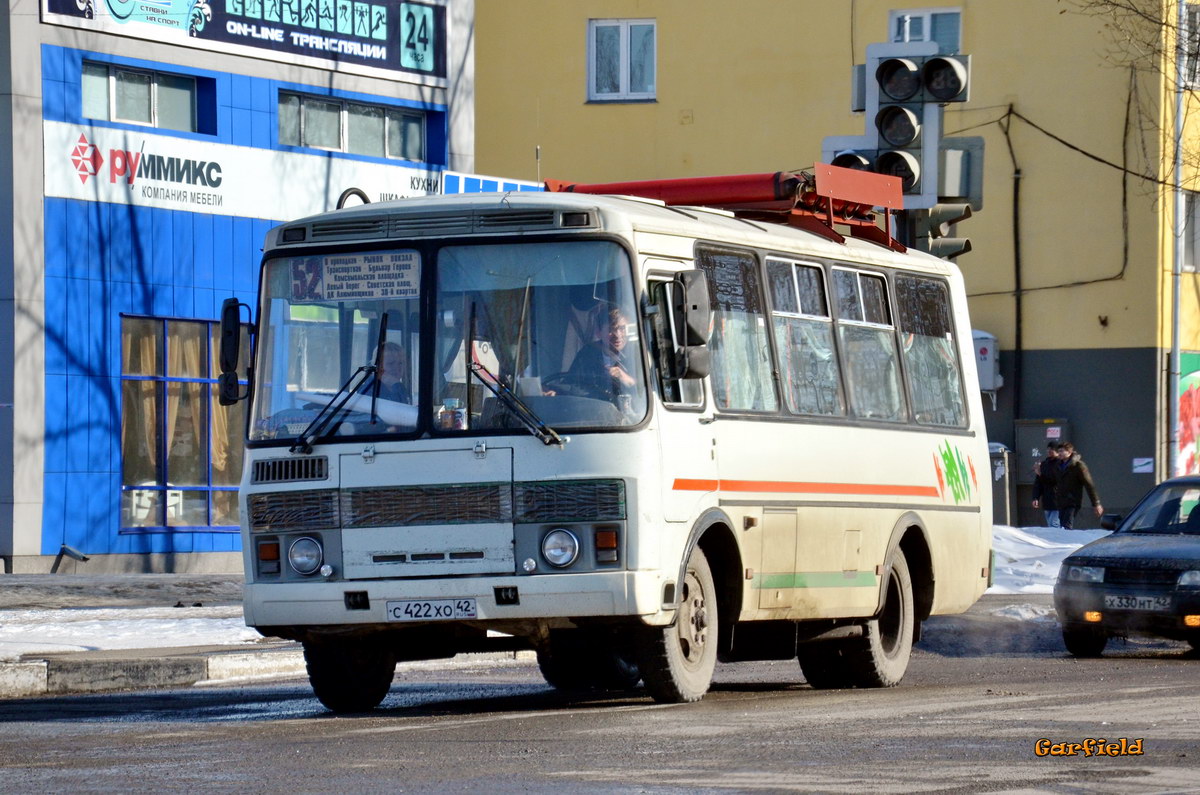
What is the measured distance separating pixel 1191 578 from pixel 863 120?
2167 cm

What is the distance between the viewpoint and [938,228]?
16.8 meters

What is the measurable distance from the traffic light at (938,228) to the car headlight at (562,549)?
6.45 metres

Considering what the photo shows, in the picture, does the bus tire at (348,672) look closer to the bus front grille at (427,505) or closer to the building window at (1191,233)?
the bus front grille at (427,505)

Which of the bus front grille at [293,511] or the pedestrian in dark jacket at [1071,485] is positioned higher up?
the bus front grille at [293,511]

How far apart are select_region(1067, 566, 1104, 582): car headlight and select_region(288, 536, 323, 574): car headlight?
7807 mm

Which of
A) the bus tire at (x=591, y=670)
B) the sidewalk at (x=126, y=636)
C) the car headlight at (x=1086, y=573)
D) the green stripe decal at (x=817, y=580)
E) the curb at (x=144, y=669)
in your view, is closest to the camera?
the green stripe decal at (x=817, y=580)

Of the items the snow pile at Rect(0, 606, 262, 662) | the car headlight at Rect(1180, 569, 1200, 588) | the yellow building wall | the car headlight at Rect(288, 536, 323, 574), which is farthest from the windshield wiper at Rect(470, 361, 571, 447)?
the yellow building wall

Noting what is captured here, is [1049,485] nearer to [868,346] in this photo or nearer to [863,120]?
[863,120]

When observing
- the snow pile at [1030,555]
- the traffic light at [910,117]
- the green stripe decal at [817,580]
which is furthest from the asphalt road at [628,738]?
the snow pile at [1030,555]

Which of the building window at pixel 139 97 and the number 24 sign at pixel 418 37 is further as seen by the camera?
the number 24 sign at pixel 418 37

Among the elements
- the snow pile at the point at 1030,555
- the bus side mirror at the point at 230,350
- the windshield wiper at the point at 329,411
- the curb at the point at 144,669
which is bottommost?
the snow pile at the point at 1030,555

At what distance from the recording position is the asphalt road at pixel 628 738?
8156 millimetres

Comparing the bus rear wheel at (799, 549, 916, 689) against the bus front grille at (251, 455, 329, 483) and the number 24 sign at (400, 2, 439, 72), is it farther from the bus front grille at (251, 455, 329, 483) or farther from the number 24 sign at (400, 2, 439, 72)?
the number 24 sign at (400, 2, 439, 72)

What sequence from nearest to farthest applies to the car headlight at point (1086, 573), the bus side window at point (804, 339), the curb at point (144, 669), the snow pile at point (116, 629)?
the bus side window at point (804, 339) → the curb at point (144, 669) → the snow pile at point (116, 629) → the car headlight at point (1086, 573)
